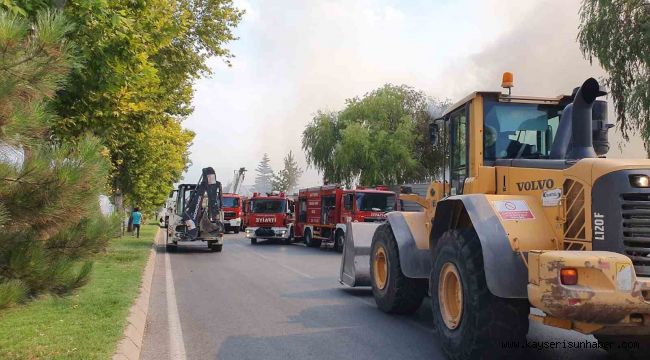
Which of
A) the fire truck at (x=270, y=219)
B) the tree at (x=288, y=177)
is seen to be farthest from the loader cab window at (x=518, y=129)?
the tree at (x=288, y=177)

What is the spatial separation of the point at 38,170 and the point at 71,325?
11.3 feet

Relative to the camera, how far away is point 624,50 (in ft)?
58.0

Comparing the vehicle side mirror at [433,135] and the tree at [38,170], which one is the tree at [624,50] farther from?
the tree at [38,170]

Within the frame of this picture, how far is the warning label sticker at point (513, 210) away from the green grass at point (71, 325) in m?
3.66

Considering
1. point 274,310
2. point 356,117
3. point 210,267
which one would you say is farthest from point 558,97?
point 356,117

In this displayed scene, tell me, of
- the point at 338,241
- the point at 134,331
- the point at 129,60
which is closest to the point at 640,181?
the point at 134,331

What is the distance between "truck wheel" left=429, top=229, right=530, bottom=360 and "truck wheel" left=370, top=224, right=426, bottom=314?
85.6 inches

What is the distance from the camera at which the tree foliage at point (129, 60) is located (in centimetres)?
798

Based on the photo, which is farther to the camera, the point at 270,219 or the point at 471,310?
the point at 270,219

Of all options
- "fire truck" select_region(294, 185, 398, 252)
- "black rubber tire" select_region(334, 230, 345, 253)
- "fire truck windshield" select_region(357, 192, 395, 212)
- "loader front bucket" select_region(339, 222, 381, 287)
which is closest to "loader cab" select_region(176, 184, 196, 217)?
"fire truck" select_region(294, 185, 398, 252)

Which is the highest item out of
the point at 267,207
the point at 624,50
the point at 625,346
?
the point at 624,50

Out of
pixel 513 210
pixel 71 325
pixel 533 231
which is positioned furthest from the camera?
pixel 71 325

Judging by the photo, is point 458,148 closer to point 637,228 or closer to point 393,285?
point 393,285

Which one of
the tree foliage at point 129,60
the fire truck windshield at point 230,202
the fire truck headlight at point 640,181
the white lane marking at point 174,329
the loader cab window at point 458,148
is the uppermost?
the tree foliage at point 129,60
